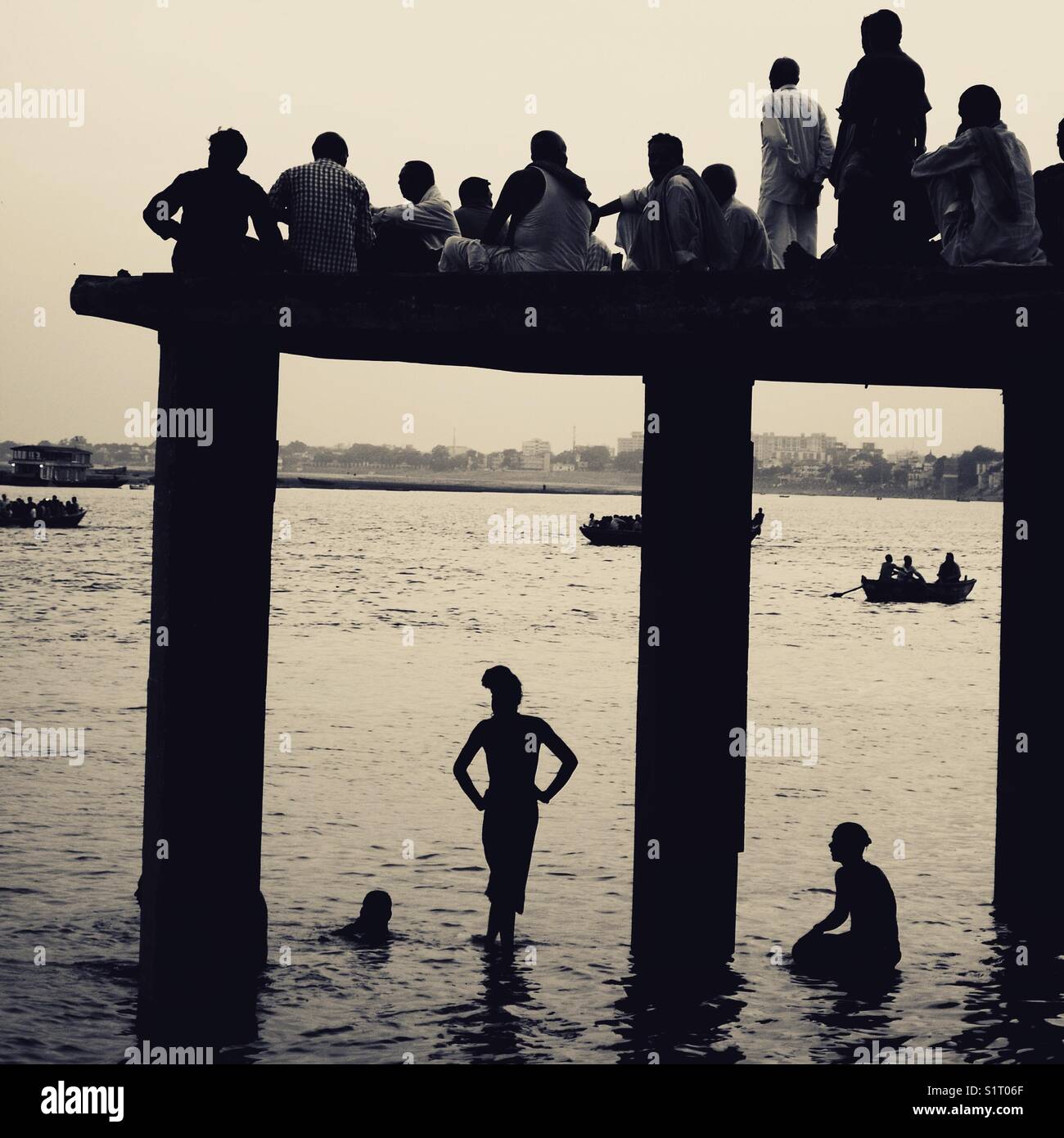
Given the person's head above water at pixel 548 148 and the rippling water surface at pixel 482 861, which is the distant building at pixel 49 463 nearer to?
the rippling water surface at pixel 482 861

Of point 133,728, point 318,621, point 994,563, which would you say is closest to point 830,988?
point 133,728

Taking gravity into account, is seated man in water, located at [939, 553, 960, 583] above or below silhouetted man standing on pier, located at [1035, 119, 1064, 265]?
below

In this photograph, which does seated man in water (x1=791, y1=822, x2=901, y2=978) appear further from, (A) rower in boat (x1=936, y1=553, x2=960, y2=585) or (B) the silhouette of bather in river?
(A) rower in boat (x1=936, y1=553, x2=960, y2=585)

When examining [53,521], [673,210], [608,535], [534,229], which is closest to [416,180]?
[534,229]

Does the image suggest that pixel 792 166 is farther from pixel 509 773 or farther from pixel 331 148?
pixel 509 773

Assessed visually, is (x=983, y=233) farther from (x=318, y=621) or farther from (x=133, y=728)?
(x=318, y=621)

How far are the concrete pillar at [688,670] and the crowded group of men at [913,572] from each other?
3951cm

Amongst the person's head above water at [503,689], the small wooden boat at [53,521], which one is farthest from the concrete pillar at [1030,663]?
the small wooden boat at [53,521]

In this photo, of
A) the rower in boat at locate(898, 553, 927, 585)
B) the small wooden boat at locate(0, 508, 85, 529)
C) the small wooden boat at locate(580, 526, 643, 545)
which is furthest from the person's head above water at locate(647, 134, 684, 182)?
the small wooden boat at locate(0, 508, 85, 529)

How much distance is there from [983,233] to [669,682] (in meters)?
2.94

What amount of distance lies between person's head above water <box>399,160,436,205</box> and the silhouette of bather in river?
3.03 m

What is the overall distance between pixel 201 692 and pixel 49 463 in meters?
181

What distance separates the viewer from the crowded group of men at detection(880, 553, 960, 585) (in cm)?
5025

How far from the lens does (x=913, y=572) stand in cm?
5350
